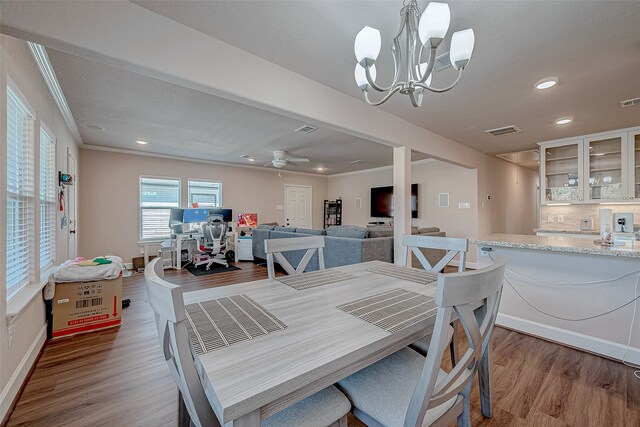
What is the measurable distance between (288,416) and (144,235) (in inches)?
235

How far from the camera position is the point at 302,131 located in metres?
4.07

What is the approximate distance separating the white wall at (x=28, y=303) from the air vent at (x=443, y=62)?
110 inches

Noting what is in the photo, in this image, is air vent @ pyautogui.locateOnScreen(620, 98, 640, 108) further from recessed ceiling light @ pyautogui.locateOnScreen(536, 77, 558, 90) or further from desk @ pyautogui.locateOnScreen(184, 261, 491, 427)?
desk @ pyautogui.locateOnScreen(184, 261, 491, 427)

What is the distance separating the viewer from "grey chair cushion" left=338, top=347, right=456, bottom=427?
93cm

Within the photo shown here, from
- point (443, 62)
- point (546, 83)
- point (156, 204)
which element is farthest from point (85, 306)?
point (546, 83)

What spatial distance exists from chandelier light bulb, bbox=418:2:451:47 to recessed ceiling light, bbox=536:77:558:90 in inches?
73.3

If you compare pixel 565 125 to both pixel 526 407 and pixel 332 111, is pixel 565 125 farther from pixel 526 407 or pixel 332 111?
pixel 526 407

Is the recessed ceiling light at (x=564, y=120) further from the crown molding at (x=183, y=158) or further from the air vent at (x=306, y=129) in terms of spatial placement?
the crown molding at (x=183, y=158)

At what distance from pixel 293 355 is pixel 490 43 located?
2441 millimetres

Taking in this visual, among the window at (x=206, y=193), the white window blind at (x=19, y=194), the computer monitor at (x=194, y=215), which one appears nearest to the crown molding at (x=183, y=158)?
the window at (x=206, y=193)

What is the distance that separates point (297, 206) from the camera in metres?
8.20

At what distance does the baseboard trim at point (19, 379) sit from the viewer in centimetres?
150

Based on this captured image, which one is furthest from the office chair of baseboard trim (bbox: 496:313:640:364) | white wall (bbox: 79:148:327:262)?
baseboard trim (bbox: 496:313:640:364)

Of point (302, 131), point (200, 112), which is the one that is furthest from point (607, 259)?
point (200, 112)
